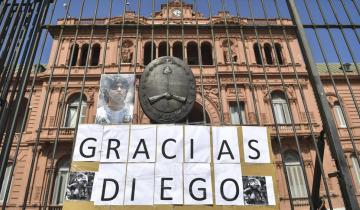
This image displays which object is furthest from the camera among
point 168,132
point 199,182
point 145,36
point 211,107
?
point 145,36

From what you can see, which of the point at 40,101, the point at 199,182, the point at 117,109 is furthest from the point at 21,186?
the point at 199,182

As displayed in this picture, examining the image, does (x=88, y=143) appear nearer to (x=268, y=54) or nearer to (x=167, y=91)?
(x=167, y=91)

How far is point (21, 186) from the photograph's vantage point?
54.1 ft

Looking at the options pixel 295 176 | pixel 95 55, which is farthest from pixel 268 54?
pixel 95 55

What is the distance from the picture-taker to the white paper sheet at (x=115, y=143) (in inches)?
155

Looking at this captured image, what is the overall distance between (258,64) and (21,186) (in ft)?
49.4

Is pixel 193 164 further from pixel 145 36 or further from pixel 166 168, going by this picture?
pixel 145 36

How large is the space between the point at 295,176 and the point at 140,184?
15.1 meters

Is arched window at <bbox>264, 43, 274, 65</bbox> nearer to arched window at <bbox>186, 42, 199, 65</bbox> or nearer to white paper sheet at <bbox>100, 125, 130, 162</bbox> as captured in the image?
arched window at <bbox>186, 42, 199, 65</bbox>

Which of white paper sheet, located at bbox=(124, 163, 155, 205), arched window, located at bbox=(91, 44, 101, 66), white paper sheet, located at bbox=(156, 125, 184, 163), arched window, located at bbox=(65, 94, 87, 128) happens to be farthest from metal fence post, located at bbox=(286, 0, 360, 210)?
arched window, located at bbox=(91, 44, 101, 66)

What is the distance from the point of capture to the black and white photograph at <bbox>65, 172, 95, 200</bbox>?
147 inches

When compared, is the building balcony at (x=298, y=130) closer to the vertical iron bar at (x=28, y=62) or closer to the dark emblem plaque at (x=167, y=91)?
the dark emblem plaque at (x=167, y=91)

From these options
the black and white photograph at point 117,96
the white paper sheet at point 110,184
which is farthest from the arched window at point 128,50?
the white paper sheet at point 110,184

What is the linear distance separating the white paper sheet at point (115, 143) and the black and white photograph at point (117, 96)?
1.44 ft
